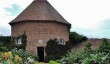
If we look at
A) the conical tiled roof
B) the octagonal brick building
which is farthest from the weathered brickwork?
the conical tiled roof

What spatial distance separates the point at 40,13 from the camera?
5112cm

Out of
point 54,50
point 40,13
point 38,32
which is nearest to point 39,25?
point 38,32

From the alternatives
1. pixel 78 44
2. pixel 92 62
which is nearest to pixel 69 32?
pixel 78 44

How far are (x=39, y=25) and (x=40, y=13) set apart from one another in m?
2.21

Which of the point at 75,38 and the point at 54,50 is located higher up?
the point at 75,38

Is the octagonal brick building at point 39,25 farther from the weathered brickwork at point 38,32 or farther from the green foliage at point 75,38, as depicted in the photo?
the green foliage at point 75,38

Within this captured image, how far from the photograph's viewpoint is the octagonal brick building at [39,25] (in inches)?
1954

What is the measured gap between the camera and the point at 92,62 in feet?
48.3

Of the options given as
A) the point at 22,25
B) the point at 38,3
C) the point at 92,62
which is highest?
the point at 38,3

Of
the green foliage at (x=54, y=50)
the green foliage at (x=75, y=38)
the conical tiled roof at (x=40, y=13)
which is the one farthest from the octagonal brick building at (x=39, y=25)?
the green foliage at (x=75, y=38)

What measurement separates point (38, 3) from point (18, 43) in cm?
650

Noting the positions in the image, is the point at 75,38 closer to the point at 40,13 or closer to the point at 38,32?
the point at 40,13

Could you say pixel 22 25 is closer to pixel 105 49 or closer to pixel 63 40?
pixel 63 40

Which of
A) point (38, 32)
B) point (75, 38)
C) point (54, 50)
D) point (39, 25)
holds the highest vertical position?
point (39, 25)
